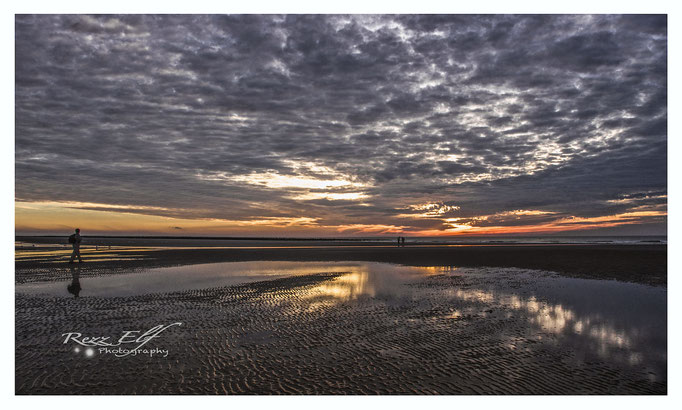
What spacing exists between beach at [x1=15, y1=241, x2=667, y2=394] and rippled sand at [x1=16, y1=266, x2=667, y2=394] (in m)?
0.03

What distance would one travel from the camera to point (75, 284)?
16531 mm

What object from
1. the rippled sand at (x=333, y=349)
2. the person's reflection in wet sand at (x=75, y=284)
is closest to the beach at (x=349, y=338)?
the rippled sand at (x=333, y=349)

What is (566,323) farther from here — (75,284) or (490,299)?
(75,284)

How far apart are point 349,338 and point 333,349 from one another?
0.87 metres

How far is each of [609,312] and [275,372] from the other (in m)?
10.8

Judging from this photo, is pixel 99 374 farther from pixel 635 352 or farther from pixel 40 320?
pixel 635 352

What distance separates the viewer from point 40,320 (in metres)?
10.4

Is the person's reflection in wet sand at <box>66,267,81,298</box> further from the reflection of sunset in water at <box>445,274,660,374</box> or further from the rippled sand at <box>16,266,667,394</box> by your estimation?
the reflection of sunset in water at <box>445,274,660,374</box>

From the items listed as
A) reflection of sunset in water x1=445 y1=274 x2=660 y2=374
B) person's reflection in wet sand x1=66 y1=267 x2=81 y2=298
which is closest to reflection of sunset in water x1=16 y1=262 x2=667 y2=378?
reflection of sunset in water x1=445 y1=274 x2=660 y2=374

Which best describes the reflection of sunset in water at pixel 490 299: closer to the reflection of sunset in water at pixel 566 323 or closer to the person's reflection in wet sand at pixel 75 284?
the reflection of sunset in water at pixel 566 323

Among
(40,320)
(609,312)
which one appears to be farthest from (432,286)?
(40,320)

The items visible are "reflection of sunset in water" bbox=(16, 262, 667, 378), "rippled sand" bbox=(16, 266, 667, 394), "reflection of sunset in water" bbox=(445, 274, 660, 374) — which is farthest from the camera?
"reflection of sunset in water" bbox=(16, 262, 667, 378)

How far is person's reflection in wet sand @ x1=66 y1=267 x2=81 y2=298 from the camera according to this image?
14.6m

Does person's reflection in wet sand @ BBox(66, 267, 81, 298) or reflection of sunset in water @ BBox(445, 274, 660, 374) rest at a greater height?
reflection of sunset in water @ BBox(445, 274, 660, 374)
